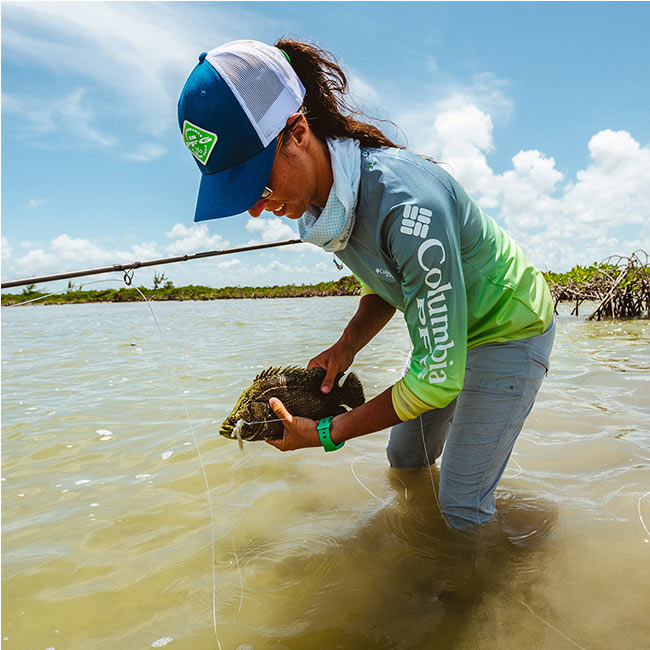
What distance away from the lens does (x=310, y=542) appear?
2.45 m

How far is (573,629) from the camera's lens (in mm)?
1735

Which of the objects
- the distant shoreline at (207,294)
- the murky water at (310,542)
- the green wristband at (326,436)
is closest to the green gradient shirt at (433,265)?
the green wristband at (326,436)

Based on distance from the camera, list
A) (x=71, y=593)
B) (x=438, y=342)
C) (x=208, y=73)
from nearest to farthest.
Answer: (x=208, y=73)
(x=438, y=342)
(x=71, y=593)

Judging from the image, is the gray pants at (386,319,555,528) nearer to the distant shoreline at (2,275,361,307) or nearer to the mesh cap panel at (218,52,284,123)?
the mesh cap panel at (218,52,284,123)

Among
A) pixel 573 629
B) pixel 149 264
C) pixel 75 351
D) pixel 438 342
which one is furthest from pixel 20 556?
pixel 75 351

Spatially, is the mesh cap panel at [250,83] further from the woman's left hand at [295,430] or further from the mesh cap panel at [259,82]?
the woman's left hand at [295,430]

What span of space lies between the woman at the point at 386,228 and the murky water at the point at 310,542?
19.9 inches

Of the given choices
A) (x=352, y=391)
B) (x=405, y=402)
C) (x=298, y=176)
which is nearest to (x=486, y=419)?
(x=405, y=402)

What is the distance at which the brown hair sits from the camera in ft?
5.60

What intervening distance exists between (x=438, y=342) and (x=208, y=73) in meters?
1.09

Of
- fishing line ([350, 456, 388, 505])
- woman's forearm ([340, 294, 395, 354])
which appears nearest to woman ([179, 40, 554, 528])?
woman's forearm ([340, 294, 395, 354])

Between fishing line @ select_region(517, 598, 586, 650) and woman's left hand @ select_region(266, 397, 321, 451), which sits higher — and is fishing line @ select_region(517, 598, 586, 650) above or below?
below

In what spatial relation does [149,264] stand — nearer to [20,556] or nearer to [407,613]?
[20,556]

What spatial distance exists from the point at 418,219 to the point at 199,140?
0.73 meters
